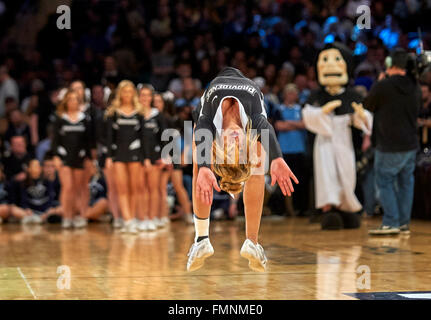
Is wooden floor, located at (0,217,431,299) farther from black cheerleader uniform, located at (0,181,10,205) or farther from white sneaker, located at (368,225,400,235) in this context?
black cheerleader uniform, located at (0,181,10,205)

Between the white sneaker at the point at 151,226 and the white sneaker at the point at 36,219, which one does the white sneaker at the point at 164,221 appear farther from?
the white sneaker at the point at 36,219

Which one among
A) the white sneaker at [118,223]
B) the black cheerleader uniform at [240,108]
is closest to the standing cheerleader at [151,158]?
the white sneaker at [118,223]

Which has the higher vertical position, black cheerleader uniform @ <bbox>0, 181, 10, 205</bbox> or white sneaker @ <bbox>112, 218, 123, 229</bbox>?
black cheerleader uniform @ <bbox>0, 181, 10, 205</bbox>

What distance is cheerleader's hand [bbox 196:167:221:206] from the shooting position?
17.2 feet

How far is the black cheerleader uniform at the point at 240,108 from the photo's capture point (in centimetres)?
543

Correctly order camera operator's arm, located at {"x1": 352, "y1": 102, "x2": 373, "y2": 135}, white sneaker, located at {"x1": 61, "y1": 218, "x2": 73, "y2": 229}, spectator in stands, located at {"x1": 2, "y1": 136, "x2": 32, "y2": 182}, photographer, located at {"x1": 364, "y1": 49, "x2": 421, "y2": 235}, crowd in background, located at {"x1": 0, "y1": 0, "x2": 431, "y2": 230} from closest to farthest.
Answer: photographer, located at {"x1": 364, "y1": 49, "x2": 421, "y2": 235} → camera operator's arm, located at {"x1": 352, "y1": 102, "x2": 373, "y2": 135} → white sneaker, located at {"x1": 61, "y1": 218, "x2": 73, "y2": 229} → crowd in background, located at {"x1": 0, "y1": 0, "x2": 431, "y2": 230} → spectator in stands, located at {"x1": 2, "y1": 136, "x2": 32, "y2": 182}

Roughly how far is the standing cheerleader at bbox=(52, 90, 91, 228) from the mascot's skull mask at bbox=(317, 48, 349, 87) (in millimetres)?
3715

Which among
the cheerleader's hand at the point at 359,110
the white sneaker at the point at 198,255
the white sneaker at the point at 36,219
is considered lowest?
the white sneaker at the point at 36,219

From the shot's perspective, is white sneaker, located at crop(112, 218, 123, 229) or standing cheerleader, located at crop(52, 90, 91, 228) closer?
white sneaker, located at crop(112, 218, 123, 229)

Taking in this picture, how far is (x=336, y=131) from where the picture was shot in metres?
10.9

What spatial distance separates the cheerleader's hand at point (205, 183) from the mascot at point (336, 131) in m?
5.60

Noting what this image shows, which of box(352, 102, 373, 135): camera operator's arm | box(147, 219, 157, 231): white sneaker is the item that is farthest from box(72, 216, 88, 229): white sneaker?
box(352, 102, 373, 135): camera operator's arm

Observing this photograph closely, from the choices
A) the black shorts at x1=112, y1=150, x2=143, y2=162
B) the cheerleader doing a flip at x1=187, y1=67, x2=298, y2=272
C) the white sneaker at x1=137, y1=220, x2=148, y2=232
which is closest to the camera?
the cheerleader doing a flip at x1=187, y1=67, x2=298, y2=272

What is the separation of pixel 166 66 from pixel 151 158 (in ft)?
12.2
